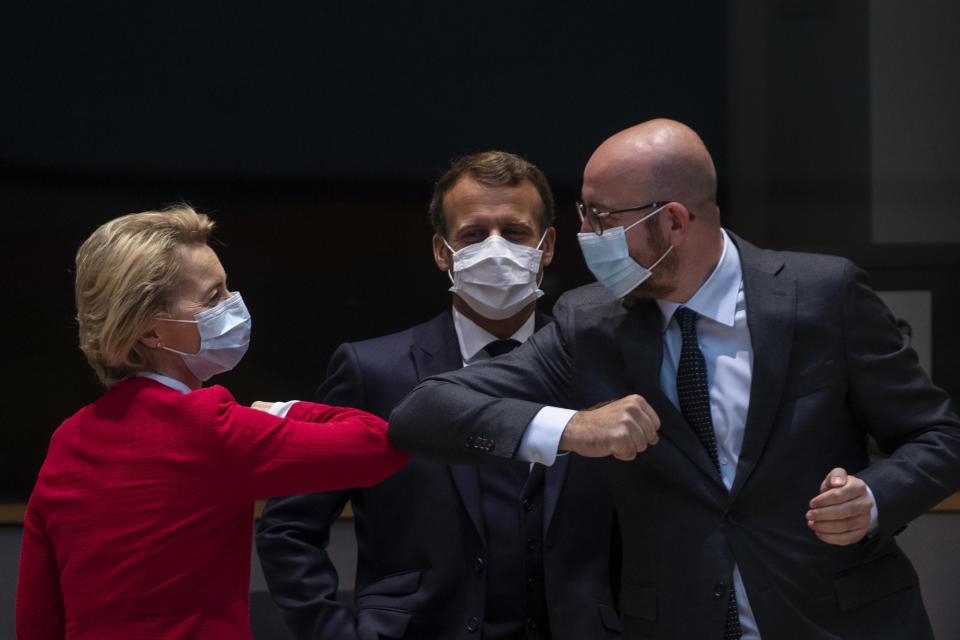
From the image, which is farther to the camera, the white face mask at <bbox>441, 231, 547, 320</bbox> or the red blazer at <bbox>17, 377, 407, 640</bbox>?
the white face mask at <bbox>441, 231, 547, 320</bbox>

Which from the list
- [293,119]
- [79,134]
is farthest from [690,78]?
[79,134]

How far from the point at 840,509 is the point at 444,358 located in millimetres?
991

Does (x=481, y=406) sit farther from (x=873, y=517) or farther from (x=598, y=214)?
(x=873, y=517)

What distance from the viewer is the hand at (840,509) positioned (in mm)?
1743

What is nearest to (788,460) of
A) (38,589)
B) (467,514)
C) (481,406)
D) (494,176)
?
(481,406)

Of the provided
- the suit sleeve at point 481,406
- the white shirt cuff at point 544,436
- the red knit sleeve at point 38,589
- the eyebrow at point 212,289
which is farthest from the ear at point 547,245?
the red knit sleeve at point 38,589

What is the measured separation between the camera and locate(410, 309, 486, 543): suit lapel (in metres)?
2.29

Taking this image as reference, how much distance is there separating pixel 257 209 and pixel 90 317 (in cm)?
201

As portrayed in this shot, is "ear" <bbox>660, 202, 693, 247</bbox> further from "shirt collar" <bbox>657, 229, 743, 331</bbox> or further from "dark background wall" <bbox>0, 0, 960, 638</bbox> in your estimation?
"dark background wall" <bbox>0, 0, 960, 638</bbox>

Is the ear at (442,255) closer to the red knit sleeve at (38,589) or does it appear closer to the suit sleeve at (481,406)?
the suit sleeve at (481,406)

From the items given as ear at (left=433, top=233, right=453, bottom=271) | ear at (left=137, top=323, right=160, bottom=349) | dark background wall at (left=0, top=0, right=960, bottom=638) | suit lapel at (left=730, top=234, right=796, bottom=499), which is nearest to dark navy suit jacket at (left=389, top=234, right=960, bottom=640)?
suit lapel at (left=730, top=234, right=796, bottom=499)

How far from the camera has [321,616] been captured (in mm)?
2357

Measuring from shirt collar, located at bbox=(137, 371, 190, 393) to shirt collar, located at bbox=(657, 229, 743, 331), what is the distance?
2.86 ft

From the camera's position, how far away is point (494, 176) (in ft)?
8.24
